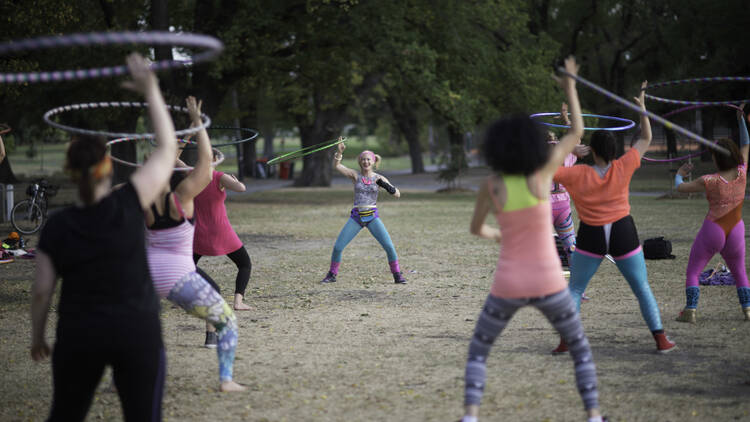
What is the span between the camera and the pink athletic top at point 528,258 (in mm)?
4516

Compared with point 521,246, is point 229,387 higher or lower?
lower

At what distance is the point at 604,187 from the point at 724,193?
2219 millimetres

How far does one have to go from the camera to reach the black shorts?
6574 mm

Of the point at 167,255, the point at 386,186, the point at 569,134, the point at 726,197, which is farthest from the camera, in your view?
the point at 386,186

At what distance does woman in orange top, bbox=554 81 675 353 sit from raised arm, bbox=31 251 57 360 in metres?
4.43

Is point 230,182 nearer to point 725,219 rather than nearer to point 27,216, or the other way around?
point 725,219

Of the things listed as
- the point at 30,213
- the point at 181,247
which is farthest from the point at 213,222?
the point at 30,213

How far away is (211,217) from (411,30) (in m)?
22.5

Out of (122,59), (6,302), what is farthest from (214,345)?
(122,59)

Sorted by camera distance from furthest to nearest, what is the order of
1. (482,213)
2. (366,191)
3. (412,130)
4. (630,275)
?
(412,130) → (366,191) → (630,275) → (482,213)

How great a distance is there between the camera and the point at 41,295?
12.4ft

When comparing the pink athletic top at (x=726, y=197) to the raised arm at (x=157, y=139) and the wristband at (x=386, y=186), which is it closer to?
the wristband at (x=386, y=186)

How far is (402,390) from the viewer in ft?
20.1

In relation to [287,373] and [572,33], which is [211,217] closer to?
[287,373]
